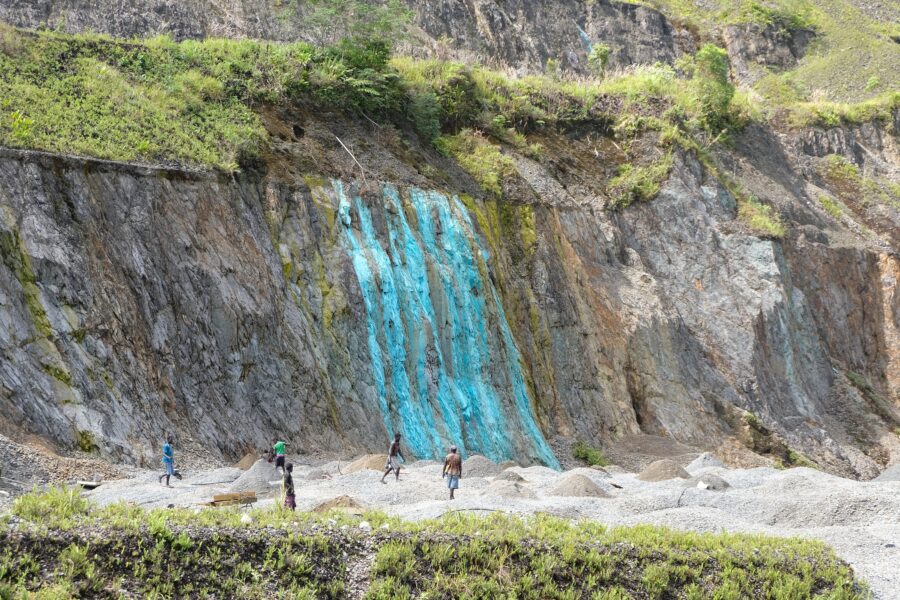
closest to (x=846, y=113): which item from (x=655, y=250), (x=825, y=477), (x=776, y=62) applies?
(x=776, y=62)

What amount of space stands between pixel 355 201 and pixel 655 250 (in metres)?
13.0

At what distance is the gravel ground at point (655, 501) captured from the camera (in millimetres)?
14031

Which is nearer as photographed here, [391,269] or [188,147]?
[188,147]

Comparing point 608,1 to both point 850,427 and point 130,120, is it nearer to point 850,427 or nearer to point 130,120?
point 850,427

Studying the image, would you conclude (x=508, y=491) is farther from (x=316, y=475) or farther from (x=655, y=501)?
(x=316, y=475)

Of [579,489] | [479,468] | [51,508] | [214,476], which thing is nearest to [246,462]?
[214,476]

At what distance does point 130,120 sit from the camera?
76.8ft

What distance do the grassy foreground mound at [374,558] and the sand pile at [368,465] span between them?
558 cm

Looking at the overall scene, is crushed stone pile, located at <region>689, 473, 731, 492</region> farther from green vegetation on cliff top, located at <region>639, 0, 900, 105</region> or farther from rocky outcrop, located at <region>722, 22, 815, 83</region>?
rocky outcrop, located at <region>722, 22, 815, 83</region>


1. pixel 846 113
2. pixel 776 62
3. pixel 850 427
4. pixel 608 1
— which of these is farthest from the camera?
pixel 776 62

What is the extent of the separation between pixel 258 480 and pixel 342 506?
301cm

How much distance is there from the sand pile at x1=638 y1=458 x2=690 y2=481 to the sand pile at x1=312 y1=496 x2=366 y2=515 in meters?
8.37

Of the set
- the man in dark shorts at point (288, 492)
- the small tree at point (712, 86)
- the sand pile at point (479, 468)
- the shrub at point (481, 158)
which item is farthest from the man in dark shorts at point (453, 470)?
the small tree at point (712, 86)

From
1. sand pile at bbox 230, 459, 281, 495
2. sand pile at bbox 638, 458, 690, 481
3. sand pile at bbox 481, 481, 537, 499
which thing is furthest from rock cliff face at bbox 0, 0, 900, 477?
sand pile at bbox 481, 481, 537, 499
